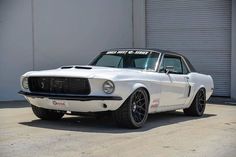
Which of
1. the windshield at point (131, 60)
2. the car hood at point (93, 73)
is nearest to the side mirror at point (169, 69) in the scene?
the windshield at point (131, 60)

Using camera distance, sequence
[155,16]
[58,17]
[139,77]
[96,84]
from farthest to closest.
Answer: [155,16], [58,17], [139,77], [96,84]

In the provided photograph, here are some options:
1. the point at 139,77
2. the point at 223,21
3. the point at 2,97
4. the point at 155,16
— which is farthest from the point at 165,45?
the point at 139,77

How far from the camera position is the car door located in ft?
Answer: 30.4

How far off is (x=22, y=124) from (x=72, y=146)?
224 cm

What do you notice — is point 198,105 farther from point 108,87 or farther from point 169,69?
point 108,87

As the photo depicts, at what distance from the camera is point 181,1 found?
16.8 m

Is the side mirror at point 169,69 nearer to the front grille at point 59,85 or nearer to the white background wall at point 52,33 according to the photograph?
the front grille at point 59,85

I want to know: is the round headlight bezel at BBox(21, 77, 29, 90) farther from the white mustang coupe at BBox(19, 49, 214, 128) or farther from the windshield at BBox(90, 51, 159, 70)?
the windshield at BBox(90, 51, 159, 70)

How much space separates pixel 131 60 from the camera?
948 cm

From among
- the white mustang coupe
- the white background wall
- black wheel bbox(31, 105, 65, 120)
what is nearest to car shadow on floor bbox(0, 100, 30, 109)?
the white background wall

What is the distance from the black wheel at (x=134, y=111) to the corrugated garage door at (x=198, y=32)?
8203mm

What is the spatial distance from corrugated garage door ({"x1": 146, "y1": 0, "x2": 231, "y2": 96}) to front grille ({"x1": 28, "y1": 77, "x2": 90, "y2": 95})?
8966 mm

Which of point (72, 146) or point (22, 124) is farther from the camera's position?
point (22, 124)

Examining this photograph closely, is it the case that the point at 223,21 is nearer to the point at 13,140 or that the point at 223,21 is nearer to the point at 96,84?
the point at 96,84
